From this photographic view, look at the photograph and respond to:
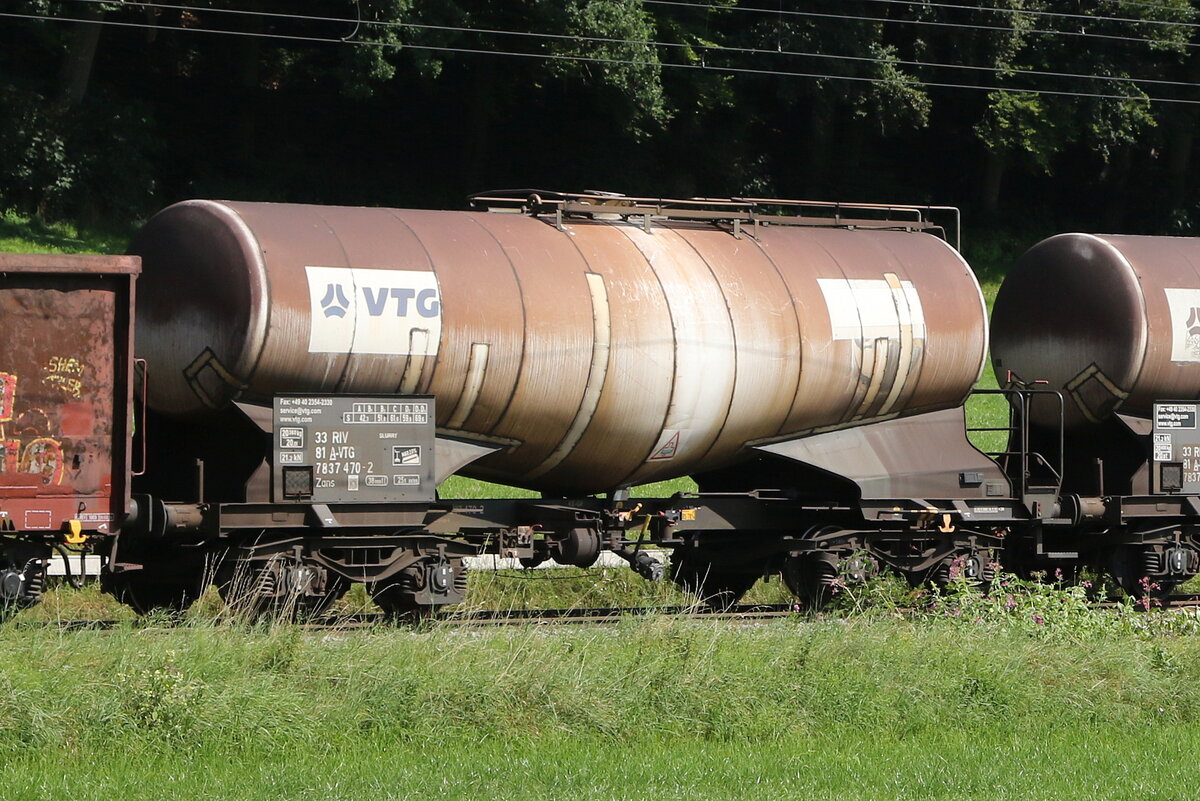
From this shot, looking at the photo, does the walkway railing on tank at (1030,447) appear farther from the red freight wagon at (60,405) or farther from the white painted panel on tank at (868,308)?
the red freight wagon at (60,405)

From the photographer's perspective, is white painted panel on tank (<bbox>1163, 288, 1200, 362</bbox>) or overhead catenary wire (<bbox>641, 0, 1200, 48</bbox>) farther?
overhead catenary wire (<bbox>641, 0, 1200, 48</bbox>)

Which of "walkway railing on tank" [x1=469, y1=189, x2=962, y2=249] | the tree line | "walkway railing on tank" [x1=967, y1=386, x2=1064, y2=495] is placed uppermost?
the tree line

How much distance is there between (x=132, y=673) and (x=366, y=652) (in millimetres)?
1465

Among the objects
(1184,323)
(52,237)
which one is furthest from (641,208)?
(52,237)

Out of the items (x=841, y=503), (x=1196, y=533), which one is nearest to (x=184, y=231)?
(x=841, y=503)

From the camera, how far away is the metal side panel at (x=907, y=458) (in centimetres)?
1436

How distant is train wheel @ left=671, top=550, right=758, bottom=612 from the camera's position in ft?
50.2

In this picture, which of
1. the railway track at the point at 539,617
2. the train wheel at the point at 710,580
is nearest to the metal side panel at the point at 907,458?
the railway track at the point at 539,617

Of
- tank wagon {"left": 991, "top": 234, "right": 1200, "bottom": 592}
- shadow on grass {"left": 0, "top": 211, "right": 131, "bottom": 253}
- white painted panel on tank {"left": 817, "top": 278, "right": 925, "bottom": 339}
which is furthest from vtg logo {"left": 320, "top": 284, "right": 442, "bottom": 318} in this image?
shadow on grass {"left": 0, "top": 211, "right": 131, "bottom": 253}

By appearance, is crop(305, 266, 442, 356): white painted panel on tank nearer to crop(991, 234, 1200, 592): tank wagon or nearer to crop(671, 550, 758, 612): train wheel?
crop(671, 550, 758, 612): train wheel

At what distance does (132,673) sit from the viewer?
8695mm

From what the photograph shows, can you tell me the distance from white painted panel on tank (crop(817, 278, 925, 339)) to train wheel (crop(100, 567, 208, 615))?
582 cm

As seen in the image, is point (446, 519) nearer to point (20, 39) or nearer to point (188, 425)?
point (188, 425)

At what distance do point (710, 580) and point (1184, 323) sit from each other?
519 centimetres
